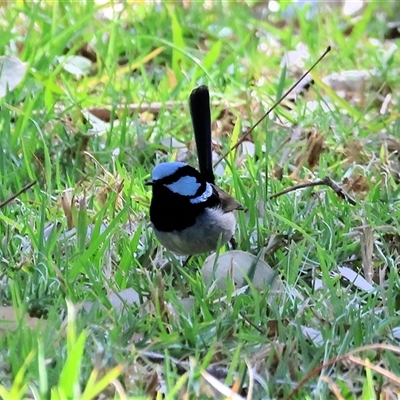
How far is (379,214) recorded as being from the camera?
3311 millimetres

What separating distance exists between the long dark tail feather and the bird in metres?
0.21

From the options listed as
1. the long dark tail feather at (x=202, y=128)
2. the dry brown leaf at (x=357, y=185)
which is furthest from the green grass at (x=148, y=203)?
the long dark tail feather at (x=202, y=128)

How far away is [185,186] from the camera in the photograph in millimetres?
3084

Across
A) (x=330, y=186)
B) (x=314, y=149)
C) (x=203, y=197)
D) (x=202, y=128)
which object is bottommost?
(x=314, y=149)

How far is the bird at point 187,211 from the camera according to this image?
2977mm

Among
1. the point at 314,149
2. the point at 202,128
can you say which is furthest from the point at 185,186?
the point at 314,149

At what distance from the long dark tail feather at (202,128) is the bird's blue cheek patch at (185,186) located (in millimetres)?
318

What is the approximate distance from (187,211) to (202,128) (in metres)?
0.46

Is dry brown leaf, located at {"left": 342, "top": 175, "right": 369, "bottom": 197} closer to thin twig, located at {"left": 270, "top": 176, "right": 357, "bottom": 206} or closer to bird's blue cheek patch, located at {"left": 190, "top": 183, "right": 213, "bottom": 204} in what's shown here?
thin twig, located at {"left": 270, "top": 176, "right": 357, "bottom": 206}

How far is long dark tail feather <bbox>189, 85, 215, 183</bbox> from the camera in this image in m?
3.42

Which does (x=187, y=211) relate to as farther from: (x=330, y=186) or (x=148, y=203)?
(x=330, y=186)

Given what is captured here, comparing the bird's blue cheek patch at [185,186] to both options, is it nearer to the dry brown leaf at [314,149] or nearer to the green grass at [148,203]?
the green grass at [148,203]

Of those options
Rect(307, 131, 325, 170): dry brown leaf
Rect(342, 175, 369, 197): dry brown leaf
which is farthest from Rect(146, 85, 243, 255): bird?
Rect(307, 131, 325, 170): dry brown leaf

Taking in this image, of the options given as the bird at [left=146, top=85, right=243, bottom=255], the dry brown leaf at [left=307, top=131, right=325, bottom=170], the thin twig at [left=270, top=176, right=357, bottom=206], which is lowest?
the dry brown leaf at [left=307, top=131, right=325, bottom=170]
